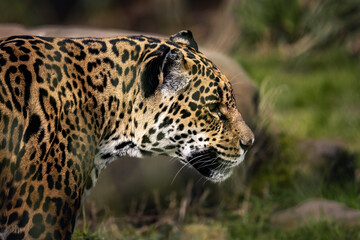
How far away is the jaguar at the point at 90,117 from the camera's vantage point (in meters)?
3.32

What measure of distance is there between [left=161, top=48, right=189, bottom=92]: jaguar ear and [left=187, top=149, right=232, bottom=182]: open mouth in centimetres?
51

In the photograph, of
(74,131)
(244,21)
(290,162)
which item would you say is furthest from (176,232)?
(244,21)

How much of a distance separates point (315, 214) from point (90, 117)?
11.3 ft

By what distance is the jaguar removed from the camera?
3320 millimetres

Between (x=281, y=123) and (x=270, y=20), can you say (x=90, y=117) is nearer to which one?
(x=281, y=123)

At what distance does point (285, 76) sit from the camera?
477 inches

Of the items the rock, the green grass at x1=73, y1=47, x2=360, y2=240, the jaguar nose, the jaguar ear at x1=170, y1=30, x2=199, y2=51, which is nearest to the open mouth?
the jaguar nose

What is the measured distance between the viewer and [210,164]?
401cm

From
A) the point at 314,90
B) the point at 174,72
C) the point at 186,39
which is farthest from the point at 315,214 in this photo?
the point at 314,90

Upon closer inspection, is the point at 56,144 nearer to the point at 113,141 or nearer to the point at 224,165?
the point at 113,141

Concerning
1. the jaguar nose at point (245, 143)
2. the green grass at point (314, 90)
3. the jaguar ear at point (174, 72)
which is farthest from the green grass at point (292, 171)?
the jaguar ear at point (174, 72)

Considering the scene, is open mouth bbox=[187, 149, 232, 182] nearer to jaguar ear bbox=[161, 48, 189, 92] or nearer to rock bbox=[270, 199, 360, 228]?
jaguar ear bbox=[161, 48, 189, 92]

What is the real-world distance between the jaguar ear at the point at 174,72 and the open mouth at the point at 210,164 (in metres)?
0.51

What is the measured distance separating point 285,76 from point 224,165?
8.37 metres
